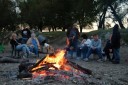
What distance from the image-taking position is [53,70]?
10758mm

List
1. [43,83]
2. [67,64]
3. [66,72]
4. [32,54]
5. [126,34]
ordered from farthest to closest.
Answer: [126,34]
[32,54]
[67,64]
[66,72]
[43,83]

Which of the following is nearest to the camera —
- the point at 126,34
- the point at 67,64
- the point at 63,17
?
the point at 67,64

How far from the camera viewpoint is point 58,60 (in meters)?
11.6

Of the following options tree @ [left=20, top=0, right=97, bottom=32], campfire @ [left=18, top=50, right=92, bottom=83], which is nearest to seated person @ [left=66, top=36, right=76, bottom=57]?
campfire @ [left=18, top=50, right=92, bottom=83]

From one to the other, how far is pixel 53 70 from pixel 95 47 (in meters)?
7.84

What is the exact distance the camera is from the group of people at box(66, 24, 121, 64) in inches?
704

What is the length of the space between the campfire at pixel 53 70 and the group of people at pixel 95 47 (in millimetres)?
6378

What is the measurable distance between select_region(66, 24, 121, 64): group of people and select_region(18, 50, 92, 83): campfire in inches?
251

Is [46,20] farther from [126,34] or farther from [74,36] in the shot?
[74,36]

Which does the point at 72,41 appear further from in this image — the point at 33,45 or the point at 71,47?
the point at 33,45

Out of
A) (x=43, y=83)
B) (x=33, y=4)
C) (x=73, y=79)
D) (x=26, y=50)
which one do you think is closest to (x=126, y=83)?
(x=73, y=79)

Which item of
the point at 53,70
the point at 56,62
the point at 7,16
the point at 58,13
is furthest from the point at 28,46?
the point at 7,16

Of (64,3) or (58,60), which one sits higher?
(64,3)

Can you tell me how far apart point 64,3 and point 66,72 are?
1729 inches
